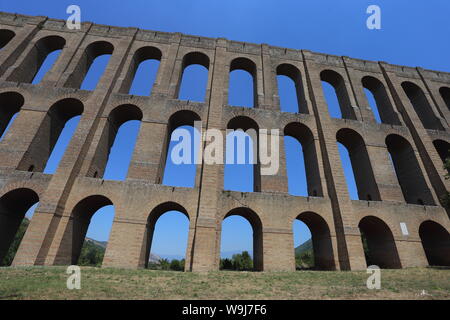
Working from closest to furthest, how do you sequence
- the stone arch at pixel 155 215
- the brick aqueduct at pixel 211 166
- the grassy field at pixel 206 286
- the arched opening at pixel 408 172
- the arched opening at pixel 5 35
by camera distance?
the grassy field at pixel 206 286 < the brick aqueduct at pixel 211 166 < the stone arch at pixel 155 215 < the arched opening at pixel 408 172 < the arched opening at pixel 5 35

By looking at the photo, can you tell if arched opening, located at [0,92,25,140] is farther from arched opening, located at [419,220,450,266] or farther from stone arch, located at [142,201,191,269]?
arched opening, located at [419,220,450,266]

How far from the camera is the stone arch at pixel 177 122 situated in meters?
17.1

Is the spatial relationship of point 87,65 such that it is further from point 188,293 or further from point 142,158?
point 188,293

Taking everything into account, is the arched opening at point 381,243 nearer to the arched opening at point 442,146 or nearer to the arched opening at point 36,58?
the arched opening at point 442,146

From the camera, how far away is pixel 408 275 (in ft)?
37.3

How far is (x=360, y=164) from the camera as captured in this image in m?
18.4

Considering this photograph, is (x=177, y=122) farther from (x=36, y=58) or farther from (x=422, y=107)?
(x=422, y=107)

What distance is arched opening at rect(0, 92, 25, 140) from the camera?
55.8 ft

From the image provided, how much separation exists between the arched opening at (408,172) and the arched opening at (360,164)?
10.7ft

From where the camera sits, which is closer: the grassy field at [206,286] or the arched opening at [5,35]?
the grassy field at [206,286]

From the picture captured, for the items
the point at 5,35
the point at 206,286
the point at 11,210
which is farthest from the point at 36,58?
the point at 206,286

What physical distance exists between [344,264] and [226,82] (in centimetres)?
1523

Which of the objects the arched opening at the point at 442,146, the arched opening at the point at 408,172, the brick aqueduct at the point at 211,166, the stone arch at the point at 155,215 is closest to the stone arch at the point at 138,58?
the brick aqueduct at the point at 211,166

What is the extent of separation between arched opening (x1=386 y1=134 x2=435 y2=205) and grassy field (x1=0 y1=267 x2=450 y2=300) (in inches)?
327
